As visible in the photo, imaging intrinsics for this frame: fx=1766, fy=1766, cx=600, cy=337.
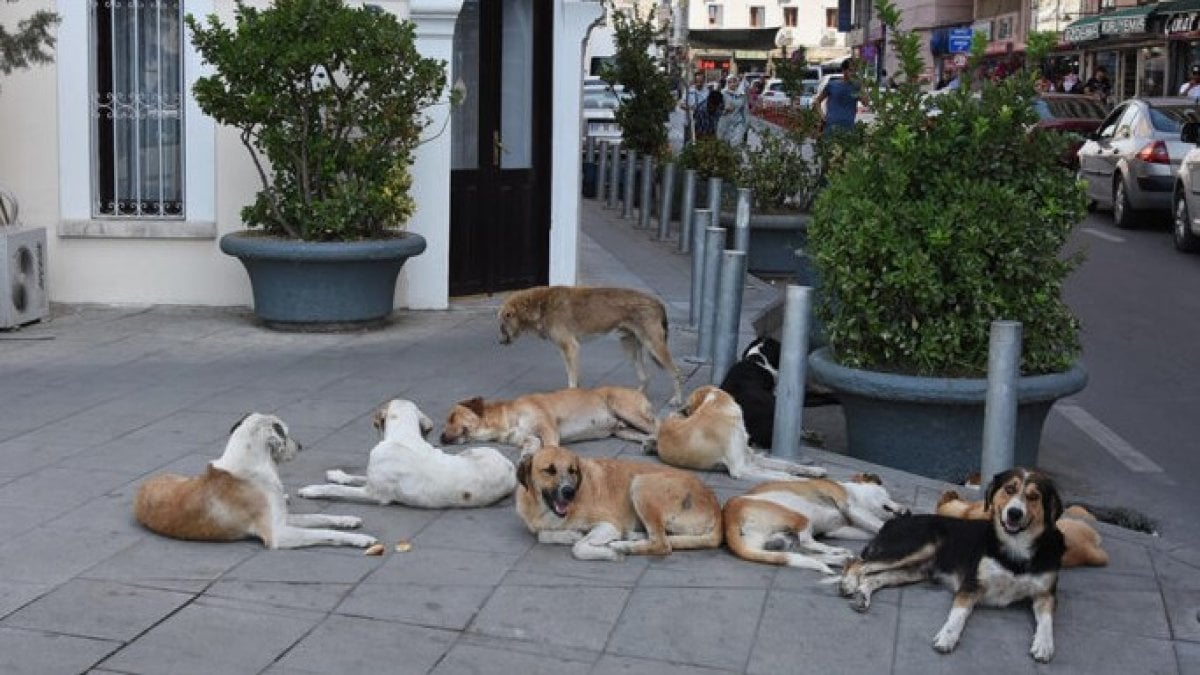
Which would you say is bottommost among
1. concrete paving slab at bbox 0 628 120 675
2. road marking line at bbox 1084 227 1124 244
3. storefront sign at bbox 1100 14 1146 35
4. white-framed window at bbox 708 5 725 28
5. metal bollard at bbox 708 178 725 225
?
concrete paving slab at bbox 0 628 120 675

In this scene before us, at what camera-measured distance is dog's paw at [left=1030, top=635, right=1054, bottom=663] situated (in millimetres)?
6066

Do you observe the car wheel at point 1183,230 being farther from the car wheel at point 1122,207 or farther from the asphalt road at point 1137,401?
the car wheel at point 1122,207

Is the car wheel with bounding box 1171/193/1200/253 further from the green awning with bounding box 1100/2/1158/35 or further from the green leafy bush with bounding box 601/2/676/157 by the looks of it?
the green awning with bounding box 1100/2/1158/35

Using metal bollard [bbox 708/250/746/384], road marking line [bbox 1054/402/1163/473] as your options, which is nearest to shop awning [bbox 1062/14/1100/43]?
road marking line [bbox 1054/402/1163/473]

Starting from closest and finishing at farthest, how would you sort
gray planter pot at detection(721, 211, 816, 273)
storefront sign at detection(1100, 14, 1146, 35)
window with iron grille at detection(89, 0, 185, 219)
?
1. window with iron grille at detection(89, 0, 185, 219)
2. gray planter pot at detection(721, 211, 816, 273)
3. storefront sign at detection(1100, 14, 1146, 35)

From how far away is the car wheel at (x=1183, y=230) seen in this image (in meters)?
20.7

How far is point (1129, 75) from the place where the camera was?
46438mm

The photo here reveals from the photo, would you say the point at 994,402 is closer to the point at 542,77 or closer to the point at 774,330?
the point at 774,330

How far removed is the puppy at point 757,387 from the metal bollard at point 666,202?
1019 centimetres

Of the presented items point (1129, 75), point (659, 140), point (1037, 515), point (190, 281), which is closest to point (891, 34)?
point (1037, 515)

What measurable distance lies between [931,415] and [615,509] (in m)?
2.46

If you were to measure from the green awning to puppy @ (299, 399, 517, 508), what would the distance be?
3597 cm

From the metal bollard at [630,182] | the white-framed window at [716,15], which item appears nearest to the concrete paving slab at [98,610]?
the metal bollard at [630,182]

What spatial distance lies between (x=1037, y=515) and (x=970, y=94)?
385cm
